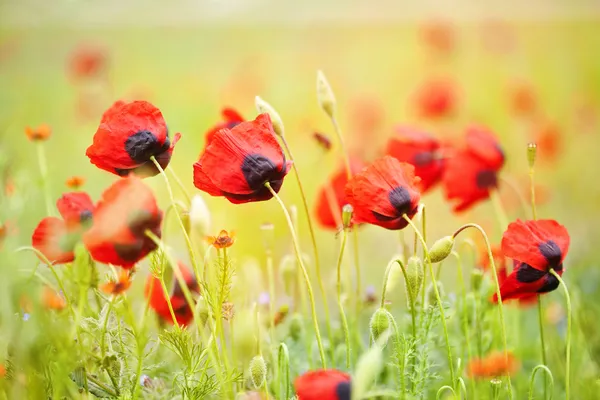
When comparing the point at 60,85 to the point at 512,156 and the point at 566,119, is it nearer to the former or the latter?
the point at 512,156

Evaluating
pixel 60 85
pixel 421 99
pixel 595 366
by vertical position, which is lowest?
pixel 595 366

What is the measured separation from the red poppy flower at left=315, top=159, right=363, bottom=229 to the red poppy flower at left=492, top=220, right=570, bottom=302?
0.32 meters

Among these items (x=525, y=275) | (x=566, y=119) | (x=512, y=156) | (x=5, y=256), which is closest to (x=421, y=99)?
(x=512, y=156)

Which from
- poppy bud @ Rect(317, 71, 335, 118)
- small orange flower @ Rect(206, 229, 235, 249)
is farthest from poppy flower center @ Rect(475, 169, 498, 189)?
small orange flower @ Rect(206, 229, 235, 249)

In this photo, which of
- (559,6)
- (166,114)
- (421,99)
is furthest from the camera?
(559,6)

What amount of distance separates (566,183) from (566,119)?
49 centimetres

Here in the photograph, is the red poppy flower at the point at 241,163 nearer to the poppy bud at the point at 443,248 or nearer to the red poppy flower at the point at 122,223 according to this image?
the red poppy flower at the point at 122,223

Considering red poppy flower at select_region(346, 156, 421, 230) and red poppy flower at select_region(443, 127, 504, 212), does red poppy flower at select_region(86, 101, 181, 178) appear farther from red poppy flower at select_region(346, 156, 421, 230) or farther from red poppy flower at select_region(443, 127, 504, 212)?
red poppy flower at select_region(443, 127, 504, 212)

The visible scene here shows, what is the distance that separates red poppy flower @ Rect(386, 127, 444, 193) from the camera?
1082mm

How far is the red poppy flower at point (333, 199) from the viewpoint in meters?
1.06

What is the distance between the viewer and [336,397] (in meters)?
0.61

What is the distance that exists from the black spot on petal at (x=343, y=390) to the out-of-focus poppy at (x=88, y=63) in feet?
7.82

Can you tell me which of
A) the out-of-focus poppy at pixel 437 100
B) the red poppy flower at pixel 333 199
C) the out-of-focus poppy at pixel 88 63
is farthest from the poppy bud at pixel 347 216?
the out-of-focus poppy at pixel 88 63

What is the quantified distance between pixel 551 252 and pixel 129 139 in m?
0.49
